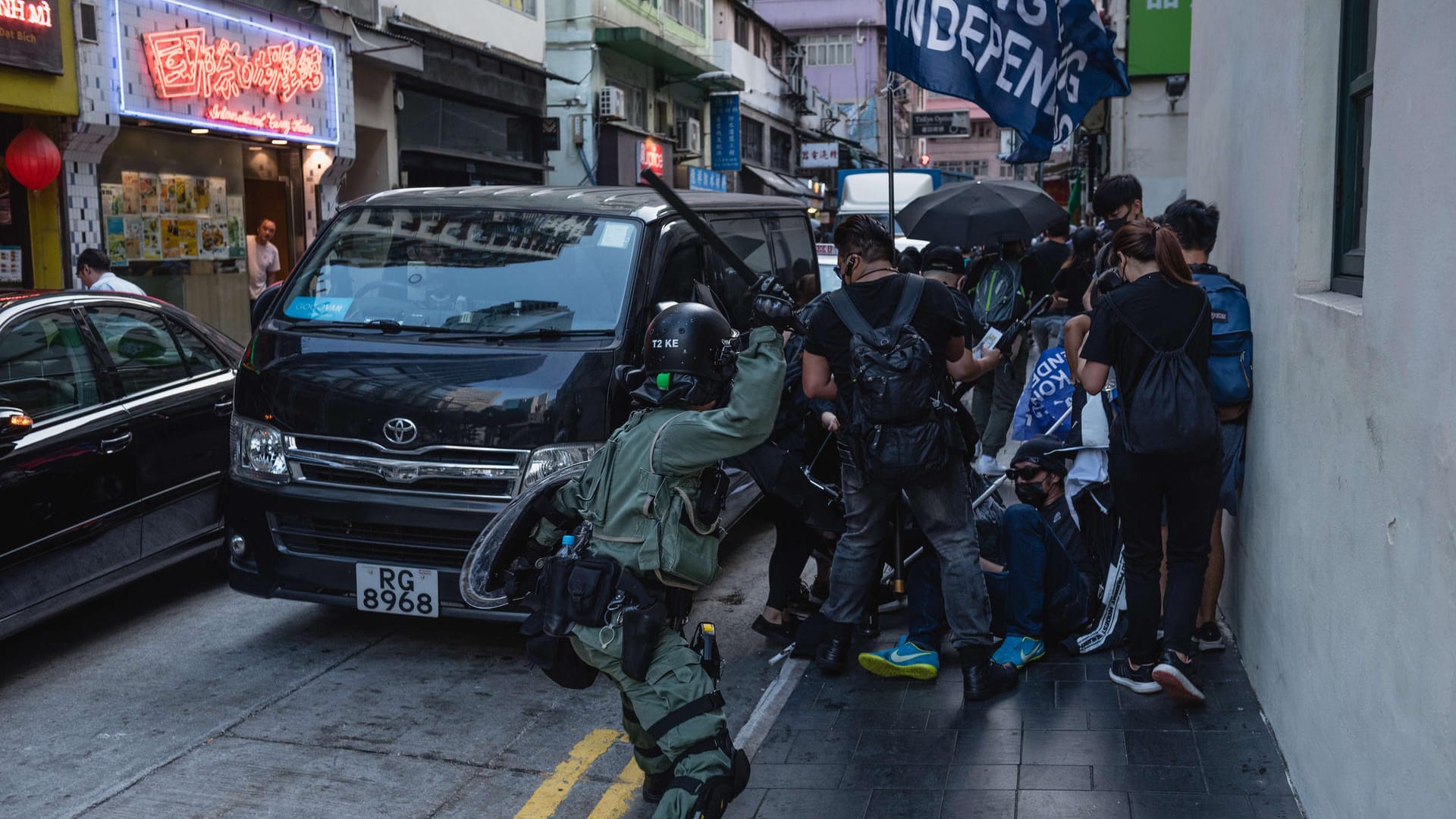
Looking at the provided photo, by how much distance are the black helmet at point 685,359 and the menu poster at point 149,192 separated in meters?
11.4

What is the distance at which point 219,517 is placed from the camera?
6.49m

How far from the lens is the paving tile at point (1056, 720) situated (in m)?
4.57

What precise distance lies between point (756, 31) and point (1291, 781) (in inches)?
1497

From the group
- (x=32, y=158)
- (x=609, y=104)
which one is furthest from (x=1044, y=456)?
(x=609, y=104)

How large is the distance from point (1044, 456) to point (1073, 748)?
5.56 feet

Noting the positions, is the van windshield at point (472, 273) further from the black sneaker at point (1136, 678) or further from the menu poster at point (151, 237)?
the menu poster at point (151, 237)

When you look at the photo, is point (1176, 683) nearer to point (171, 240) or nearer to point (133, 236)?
point (133, 236)

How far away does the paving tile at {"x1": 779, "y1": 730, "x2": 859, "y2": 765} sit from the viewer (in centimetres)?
438

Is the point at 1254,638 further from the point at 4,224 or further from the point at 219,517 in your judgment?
the point at 4,224

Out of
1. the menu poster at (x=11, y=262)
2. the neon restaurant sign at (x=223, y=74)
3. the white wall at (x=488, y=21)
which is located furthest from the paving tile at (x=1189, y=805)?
the white wall at (x=488, y=21)

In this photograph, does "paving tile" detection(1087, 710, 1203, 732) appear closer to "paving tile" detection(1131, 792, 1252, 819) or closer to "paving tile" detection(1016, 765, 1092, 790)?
"paving tile" detection(1016, 765, 1092, 790)

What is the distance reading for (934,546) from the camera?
16.8 feet

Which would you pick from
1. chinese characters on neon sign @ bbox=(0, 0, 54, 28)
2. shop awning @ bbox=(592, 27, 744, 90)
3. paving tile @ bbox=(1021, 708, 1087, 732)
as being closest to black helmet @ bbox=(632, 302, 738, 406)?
paving tile @ bbox=(1021, 708, 1087, 732)

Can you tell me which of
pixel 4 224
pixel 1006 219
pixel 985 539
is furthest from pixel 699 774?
pixel 4 224
